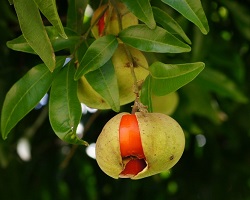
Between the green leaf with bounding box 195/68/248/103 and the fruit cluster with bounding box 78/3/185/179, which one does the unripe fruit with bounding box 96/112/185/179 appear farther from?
the green leaf with bounding box 195/68/248/103

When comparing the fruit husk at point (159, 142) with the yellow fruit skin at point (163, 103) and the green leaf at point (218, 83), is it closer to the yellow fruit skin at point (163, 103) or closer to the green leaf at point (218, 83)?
Answer: the yellow fruit skin at point (163, 103)

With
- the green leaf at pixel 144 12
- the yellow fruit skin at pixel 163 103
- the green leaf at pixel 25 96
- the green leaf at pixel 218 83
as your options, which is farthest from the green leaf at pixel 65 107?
the green leaf at pixel 218 83

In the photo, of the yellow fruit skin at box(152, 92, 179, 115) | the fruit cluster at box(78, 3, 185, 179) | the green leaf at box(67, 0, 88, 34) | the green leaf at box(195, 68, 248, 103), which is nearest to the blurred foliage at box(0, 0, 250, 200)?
the green leaf at box(195, 68, 248, 103)

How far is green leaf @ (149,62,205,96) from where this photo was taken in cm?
96

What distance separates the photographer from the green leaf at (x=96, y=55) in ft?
3.30

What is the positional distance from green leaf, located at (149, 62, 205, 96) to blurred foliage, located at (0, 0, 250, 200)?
50cm

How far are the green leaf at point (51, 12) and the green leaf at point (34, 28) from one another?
0.10 feet

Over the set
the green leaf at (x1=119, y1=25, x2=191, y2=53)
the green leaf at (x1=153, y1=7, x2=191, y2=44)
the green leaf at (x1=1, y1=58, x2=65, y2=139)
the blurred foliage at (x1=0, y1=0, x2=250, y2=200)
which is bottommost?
the blurred foliage at (x1=0, y1=0, x2=250, y2=200)

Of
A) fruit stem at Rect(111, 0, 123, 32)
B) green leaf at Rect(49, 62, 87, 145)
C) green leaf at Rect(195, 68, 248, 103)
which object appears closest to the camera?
green leaf at Rect(49, 62, 87, 145)

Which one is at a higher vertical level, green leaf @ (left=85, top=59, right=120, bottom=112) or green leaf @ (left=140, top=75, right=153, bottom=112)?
green leaf @ (left=85, top=59, right=120, bottom=112)

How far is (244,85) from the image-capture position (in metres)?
1.89

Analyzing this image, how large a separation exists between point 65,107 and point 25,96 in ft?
0.27

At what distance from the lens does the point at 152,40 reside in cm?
104

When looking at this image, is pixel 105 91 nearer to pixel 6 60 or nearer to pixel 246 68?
pixel 6 60
